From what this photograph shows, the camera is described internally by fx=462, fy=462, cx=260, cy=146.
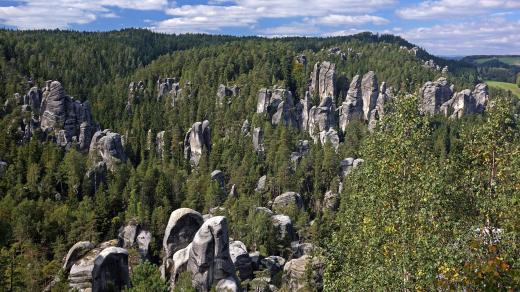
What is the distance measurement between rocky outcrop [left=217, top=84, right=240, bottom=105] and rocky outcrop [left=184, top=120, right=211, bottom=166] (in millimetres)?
20590

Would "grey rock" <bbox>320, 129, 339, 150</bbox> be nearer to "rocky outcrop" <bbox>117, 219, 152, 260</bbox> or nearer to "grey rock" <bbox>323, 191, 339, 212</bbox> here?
"grey rock" <bbox>323, 191, 339, 212</bbox>

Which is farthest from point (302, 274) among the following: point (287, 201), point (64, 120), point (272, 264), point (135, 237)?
point (64, 120)

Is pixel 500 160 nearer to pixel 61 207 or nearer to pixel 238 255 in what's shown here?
pixel 238 255

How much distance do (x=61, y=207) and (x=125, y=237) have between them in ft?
30.3

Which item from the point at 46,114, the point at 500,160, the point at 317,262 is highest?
the point at 500,160

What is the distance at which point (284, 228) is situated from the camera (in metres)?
60.9

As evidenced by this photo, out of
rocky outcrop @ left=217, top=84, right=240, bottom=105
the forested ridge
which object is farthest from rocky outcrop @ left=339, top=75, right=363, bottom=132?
rocky outcrop @ left=217, top=84, right=240, bottom=105

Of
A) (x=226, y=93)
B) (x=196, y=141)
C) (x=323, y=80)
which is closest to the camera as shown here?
(x=196, y=141)

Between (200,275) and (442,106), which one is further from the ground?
(442,106)

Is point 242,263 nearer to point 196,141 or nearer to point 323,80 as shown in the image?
point 196,141

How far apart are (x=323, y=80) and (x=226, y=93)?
93.5 ft

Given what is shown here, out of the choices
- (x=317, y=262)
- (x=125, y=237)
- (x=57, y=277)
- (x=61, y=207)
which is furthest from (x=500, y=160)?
(x=61, y=207)

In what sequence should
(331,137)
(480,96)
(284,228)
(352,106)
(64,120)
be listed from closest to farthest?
(284,228) < (64,120) < (331,137) < (352,106) < (480,96)

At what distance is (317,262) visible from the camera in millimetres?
41969
